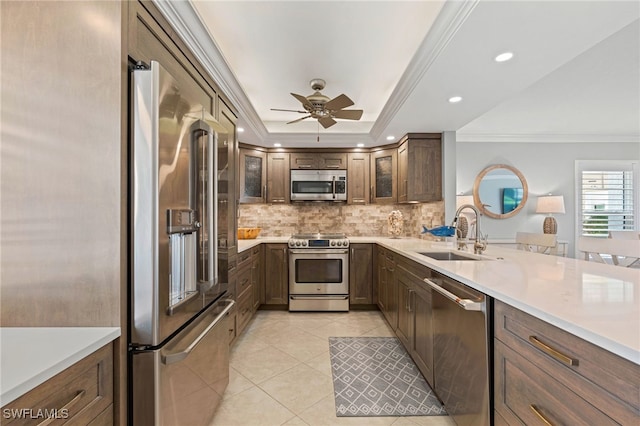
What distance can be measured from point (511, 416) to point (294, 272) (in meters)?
2.85

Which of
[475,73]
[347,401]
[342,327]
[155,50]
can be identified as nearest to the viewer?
[155,50]

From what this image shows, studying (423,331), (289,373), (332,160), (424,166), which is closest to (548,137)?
(424,166)

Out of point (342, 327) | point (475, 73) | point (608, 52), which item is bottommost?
point (342, 327)

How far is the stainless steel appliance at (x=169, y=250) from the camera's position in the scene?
1.04 metres

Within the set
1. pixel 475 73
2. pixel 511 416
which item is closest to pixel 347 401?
pixel 511 416

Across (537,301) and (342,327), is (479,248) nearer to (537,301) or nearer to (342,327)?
(537,301)

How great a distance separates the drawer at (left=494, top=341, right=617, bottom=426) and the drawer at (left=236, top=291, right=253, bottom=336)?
2176 millimetres

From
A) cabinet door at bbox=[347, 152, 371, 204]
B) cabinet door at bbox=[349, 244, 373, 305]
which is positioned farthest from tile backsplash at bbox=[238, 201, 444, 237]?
cabinet door at bbox=[349, 244, 373, 305]

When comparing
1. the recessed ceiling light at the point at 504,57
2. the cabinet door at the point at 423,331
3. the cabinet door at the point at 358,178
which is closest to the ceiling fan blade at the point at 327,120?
the cabinet door at the point at 358,178

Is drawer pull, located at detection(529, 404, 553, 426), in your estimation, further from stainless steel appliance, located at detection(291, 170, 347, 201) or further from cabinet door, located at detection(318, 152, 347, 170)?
cabinet door, located at detection(318, 152, 347, 170)

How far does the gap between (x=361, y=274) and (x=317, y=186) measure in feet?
4.73

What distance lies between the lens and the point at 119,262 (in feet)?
3.31

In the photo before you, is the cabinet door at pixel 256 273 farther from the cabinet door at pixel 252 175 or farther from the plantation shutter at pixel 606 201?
the plantation shutter at pixel 606 201

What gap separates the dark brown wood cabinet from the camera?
3.76 metres
